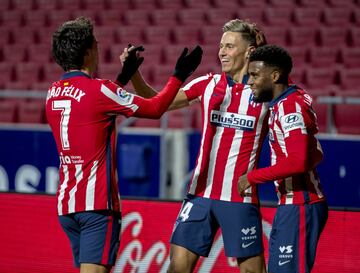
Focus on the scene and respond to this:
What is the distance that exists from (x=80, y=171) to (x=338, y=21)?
9067mm

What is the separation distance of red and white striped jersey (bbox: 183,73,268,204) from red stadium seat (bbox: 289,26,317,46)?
7.82m

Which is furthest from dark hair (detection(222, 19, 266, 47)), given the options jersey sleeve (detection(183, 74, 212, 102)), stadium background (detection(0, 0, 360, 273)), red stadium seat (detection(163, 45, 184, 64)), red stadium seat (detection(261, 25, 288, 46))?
red stadium seat (detection(163, 45, 184, 64))

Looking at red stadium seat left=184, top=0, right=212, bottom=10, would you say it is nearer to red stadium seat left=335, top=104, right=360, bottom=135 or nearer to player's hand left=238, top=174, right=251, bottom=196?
red stadium seat left=335, top=104, right=360, bottom=135

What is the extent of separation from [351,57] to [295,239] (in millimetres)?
7973

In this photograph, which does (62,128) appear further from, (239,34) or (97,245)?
(239,34)

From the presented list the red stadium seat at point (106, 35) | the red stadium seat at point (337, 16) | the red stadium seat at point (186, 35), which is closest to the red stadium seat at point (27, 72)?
the red stadium seat at point (106, 35)

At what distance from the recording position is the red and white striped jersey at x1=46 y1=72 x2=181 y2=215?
473 centimetres

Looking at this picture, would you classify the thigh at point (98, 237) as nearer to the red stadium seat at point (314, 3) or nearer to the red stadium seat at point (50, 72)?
the red stadium seat at point (50, 72)

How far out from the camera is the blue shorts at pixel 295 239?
478 centimetres

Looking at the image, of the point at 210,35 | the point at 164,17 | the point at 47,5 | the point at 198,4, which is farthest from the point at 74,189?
the point at 47,5

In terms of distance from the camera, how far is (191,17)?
14.3 metres

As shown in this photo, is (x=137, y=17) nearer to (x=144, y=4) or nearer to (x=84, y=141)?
(x=144, y=4)

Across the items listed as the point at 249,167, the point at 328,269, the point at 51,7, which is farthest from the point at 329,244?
the point at 51,7

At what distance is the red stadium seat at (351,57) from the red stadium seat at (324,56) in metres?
0.11
